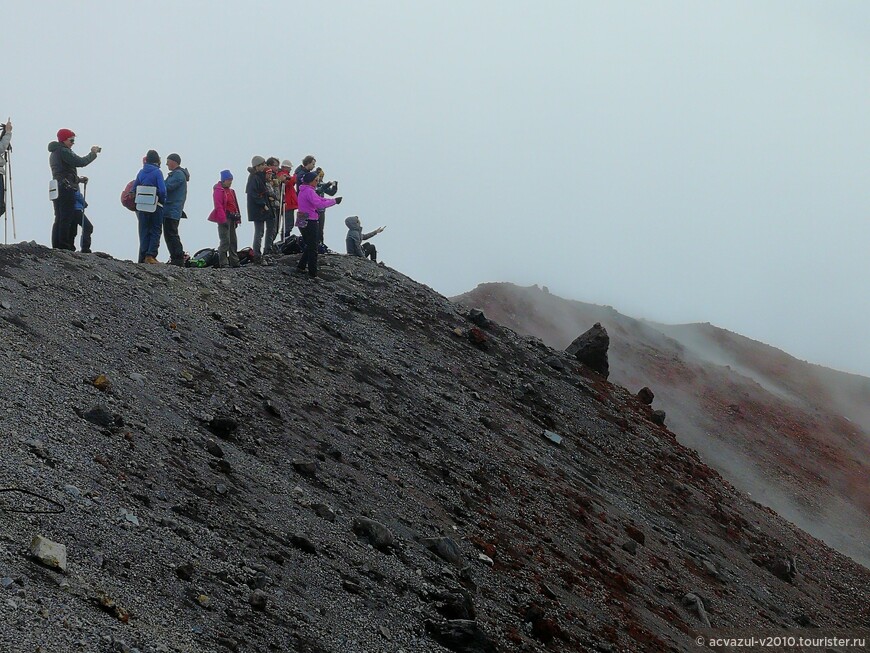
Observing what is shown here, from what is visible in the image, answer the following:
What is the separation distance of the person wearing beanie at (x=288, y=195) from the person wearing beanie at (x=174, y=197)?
11.4 ft

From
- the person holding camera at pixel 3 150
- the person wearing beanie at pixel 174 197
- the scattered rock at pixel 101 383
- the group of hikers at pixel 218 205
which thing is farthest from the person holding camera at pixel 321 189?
the scattered rock at pixel 101 383

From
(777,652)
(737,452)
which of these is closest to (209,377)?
(777,652)

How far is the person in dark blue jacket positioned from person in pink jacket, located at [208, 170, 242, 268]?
74.0 inches

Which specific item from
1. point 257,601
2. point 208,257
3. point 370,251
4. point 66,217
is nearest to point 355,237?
point 370,251

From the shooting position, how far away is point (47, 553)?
8.80 m

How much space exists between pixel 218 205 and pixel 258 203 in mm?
1462

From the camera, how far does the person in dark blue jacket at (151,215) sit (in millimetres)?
18938

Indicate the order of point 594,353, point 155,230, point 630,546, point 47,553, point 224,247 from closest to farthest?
point 47,553
point 630,546
point 155,230
point 224,247
point 594,353

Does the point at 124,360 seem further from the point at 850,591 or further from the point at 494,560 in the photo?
the point at 850,591

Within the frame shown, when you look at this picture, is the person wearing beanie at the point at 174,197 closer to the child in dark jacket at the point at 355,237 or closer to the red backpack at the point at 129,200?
the red backpack at the point at 129,200

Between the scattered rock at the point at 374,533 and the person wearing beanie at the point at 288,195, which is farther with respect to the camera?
the person wearing beanie at the point at 288,195

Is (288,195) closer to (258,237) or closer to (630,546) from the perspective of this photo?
(258,237)

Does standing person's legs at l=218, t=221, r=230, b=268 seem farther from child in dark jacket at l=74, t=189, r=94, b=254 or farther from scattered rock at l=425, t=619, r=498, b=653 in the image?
scattered rock at l=425, t=619, r=498, b=653

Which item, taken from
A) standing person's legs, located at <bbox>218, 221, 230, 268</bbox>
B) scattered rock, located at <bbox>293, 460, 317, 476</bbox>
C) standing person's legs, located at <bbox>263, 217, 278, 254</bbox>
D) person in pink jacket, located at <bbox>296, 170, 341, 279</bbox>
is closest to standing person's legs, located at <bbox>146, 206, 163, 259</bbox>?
standing person's legs, located at <bbox>218, 221, 230, 268</bbox>
